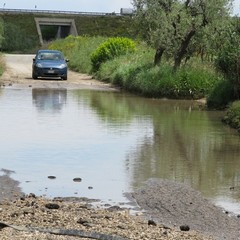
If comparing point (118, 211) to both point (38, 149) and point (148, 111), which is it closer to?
point (38, 149)

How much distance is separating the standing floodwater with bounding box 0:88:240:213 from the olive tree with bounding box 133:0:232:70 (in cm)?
690

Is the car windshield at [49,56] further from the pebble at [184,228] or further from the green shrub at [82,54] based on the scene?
the pebble at [184,228]

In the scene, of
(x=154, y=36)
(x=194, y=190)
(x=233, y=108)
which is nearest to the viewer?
(x=194, y=190)

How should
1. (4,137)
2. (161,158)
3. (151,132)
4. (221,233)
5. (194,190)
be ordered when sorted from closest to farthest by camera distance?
1. (221,233)
2. (194,190)
3. (161,158)
4. (4,137)
5. (151,132)

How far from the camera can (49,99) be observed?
3027 centimetres

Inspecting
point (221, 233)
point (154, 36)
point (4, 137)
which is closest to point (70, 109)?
point (4, 137)

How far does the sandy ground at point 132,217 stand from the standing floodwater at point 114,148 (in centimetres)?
40

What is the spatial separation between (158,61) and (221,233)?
93.5 ft

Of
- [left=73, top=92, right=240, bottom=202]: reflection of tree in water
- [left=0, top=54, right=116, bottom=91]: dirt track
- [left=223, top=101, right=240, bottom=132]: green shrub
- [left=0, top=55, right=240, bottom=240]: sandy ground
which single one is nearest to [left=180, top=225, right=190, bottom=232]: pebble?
[left=0, top=55, right=240, bottom=240]: sandy ground

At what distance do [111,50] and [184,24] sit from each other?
1271 cm

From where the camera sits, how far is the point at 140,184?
13219 mm

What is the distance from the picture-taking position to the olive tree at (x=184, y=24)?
34.3 metres

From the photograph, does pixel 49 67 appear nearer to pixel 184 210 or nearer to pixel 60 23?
pixel 184 210

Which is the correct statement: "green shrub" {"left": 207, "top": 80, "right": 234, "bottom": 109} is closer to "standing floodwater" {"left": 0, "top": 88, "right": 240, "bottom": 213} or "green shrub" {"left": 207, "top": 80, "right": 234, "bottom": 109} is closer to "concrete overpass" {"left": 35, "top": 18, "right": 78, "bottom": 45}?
"standing floodwater" {"left": 0, "top": 88, "right": 240, "bottom": 213}
